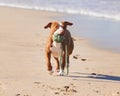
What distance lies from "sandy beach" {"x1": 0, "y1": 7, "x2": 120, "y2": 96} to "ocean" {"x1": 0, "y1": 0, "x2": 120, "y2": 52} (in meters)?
0.57

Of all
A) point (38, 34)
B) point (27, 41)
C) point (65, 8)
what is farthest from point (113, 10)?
point (27, 41)

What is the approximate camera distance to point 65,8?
698 inches

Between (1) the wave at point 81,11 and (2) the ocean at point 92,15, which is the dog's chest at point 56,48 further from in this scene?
(1) the wave at point 81,11

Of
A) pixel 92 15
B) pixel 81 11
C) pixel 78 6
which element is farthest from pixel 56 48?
pixel 78 6

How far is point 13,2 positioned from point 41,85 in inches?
490

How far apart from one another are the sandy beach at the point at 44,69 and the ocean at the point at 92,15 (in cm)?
57

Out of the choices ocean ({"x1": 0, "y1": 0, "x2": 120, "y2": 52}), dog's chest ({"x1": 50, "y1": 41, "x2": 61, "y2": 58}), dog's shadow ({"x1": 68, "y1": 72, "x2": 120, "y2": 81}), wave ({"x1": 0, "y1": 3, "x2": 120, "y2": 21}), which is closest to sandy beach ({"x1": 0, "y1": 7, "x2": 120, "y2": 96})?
dog's shadow ({"x1": 68, "y1": 72, "x2": 120, "y2": 81})

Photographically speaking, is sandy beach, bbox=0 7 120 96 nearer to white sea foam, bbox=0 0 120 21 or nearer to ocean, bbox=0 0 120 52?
ocean, bbox=0 0 120 52

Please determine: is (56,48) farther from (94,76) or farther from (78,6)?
(78,6)

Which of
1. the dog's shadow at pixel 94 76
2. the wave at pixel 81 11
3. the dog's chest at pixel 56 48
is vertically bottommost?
the wave at pixel 81 11

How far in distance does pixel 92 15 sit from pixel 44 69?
8.29 metres

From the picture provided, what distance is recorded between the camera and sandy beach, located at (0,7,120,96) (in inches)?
269

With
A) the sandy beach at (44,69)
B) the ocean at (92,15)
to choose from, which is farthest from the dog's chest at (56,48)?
the ocean at (92,15)

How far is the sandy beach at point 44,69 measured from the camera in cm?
682
